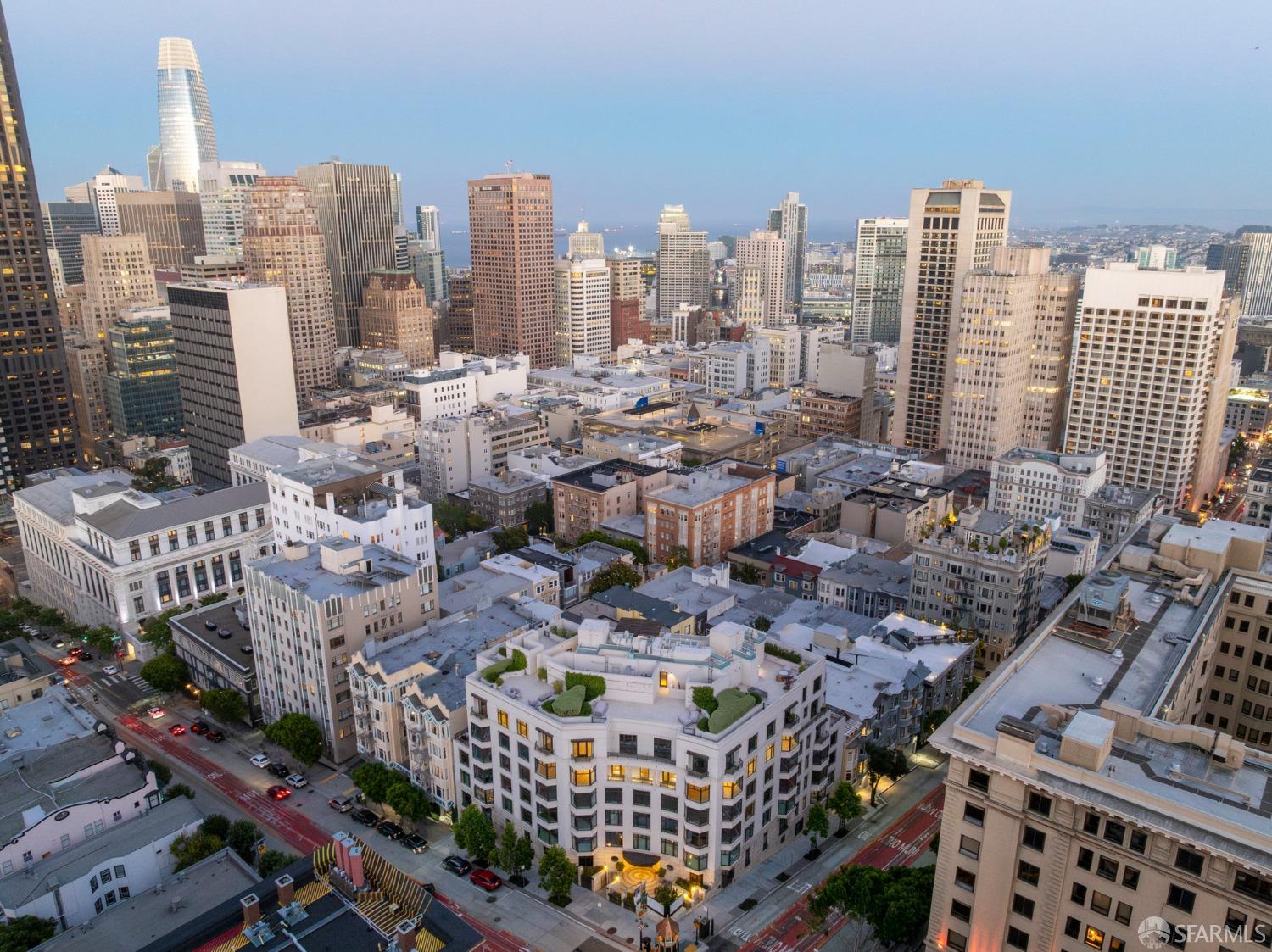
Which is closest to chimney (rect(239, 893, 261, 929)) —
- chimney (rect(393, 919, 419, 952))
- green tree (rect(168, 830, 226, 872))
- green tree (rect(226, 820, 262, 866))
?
chimney (rect(393, 919, 419, 952))

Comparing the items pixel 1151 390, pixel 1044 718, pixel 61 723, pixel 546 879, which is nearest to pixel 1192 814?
pixel 1044 718

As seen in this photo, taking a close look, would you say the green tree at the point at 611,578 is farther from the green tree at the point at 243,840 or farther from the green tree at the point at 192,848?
the green tree at the point at 192,848

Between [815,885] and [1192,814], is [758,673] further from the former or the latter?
[1192,814]

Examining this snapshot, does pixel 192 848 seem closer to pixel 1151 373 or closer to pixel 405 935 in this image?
pixel 405 935

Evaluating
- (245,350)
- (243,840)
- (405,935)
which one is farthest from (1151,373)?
(245,350)

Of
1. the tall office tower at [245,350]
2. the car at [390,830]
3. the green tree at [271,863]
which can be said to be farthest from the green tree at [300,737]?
the tall office tower at [245,350]

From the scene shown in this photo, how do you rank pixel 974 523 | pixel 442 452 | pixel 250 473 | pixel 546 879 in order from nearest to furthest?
pixel 546 879 → pixel 974 523 → pixel 250 473 → pixel 442 452
